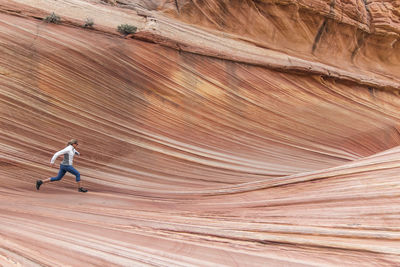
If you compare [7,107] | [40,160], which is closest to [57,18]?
[7,107]

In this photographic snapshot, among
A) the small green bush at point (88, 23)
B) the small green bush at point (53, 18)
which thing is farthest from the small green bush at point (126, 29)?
the small green bush at point (53, 18)

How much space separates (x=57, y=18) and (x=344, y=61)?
951 centimetres

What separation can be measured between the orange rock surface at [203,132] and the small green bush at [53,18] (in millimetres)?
161

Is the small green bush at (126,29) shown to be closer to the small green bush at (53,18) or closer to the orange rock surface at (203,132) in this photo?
the orange rock surface at (203,132)

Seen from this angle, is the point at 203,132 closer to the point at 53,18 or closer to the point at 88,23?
the point at 88,23

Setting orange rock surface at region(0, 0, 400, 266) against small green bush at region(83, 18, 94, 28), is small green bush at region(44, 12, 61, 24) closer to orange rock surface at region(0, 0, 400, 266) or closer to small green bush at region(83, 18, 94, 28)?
orange rock surface at region(0, 0, 400, 266)

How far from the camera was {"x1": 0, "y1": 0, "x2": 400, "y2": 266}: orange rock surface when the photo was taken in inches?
88.2

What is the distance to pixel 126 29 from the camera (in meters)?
6.07

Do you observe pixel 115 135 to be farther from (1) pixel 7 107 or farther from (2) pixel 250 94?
(2) pixel 250 94

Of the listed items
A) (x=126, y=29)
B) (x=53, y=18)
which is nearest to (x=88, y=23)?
(x=53, y=18)

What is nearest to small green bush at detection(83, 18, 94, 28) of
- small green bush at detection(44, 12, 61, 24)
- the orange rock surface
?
the orange rock surface

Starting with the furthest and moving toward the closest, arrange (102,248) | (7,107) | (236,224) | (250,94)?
(250,94) → (7,107) → (236,224) → (102,248)

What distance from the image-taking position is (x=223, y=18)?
7.86 m

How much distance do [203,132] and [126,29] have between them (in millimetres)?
3098
